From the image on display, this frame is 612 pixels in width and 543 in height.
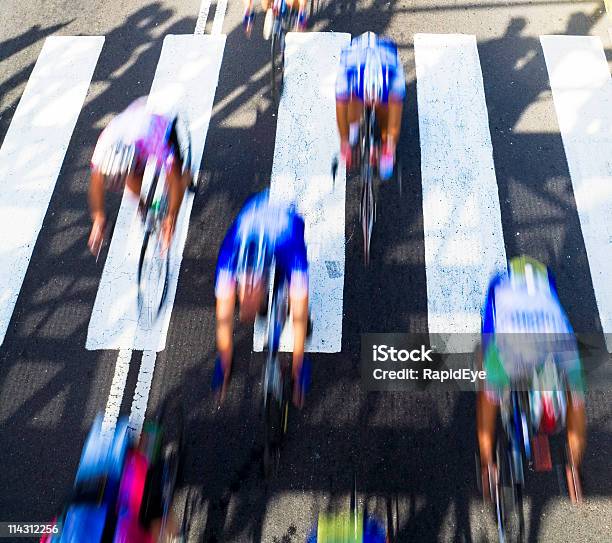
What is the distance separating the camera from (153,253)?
567cm

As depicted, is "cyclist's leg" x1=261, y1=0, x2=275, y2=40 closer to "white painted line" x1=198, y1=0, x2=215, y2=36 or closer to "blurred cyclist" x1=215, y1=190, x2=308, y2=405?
"white painted line" x1=198, y1=0, x2=215, y2=36

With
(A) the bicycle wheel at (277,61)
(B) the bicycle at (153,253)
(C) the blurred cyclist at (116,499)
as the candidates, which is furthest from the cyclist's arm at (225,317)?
(A) the bicycle wheel at (277,61)

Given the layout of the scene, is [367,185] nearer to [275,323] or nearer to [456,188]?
[456,188]

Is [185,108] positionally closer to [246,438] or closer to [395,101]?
[395,101]

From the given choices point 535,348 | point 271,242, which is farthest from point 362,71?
point 535,348

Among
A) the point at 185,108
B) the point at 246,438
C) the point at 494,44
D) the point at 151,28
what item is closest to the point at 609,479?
the point at 246,438

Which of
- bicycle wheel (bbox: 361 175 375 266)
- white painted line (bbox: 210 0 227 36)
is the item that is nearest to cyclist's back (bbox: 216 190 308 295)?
bicycle wheel (bbox: 361 175 375 266)

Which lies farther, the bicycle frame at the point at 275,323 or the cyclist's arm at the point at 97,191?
the cyclist's arm at the point at 97,191

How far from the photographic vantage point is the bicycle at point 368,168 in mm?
5262

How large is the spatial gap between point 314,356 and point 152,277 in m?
1.95

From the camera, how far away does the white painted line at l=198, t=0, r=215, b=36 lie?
7448 millimetres

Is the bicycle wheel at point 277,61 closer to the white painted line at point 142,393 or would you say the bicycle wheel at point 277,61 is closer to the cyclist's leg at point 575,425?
the white painted line at point 142,393

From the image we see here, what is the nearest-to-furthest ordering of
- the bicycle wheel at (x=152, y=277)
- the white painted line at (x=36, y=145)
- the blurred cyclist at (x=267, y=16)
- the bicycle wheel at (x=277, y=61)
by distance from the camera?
1. the bicycle wheel at (x=152, y=277)
2. the white painted line at (x=36, y=145)
3. the bicycle wheel at (x=277, y=61)
4. the blurred cyclist at (x=267, y=16)

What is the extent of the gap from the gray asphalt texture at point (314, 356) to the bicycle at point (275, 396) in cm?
13
